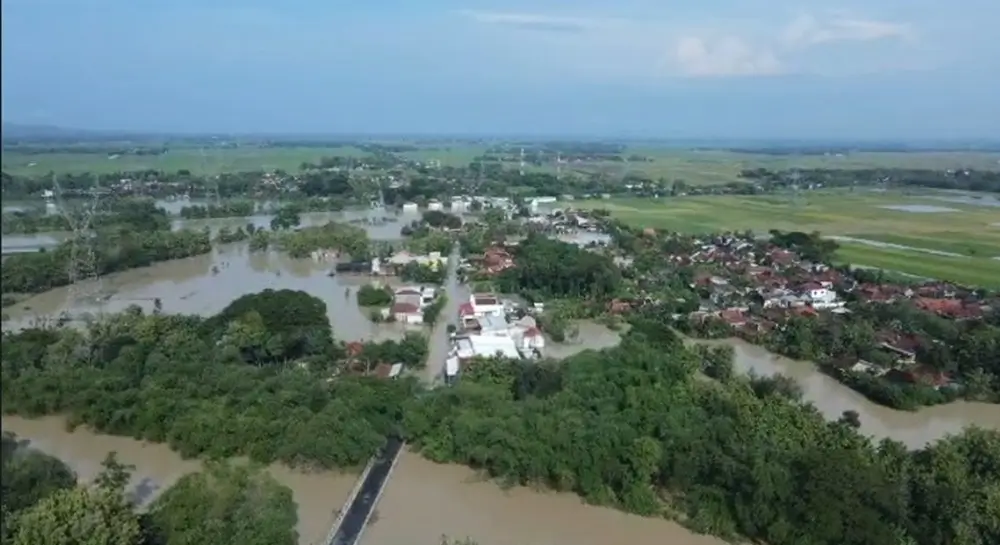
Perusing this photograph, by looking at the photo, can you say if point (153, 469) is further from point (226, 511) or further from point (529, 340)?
point (529, 340)

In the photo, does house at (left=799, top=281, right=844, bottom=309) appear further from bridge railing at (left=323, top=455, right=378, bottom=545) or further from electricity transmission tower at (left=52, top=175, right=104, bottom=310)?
electricity transmission tower at (left=52, top=175, right=104, bottom=310)

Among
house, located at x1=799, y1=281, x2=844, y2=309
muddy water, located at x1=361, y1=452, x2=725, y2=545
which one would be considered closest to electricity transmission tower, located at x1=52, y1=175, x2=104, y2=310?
muddy water, located at x1=361, y1=452, x2=725, y2=545

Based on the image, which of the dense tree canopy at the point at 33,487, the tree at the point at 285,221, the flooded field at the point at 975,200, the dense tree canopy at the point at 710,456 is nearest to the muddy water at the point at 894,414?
the dense tree canopy at the point at 710,456

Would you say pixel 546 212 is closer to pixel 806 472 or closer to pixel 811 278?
pixel 811 278

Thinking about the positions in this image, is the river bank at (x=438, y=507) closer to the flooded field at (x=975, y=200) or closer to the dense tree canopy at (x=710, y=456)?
the dense tree canopy at (x=710, y=456)

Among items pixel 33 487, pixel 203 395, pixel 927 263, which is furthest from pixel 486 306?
pixel 927 263

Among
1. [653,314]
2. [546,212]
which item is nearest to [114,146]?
[546,212]
